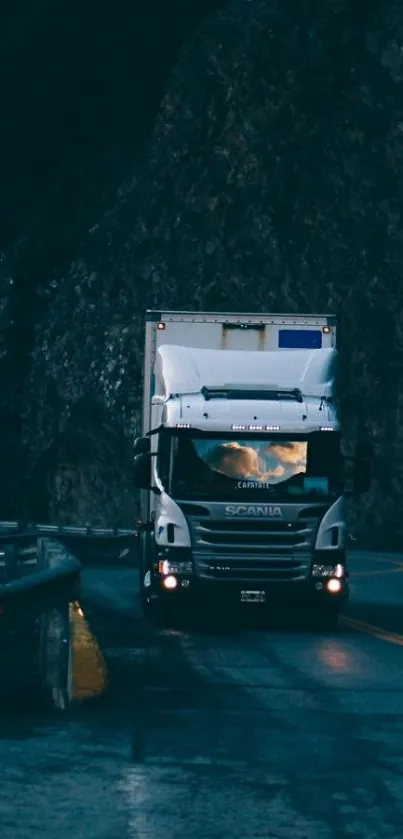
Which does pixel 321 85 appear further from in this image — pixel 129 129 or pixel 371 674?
pixel 371 674

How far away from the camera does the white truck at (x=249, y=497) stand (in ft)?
64.3

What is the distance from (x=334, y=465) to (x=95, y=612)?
3.73 metres

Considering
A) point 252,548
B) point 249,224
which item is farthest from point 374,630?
point 249,224

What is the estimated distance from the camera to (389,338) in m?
52.0

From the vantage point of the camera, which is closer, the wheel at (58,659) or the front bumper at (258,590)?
the wheel at (58,659)

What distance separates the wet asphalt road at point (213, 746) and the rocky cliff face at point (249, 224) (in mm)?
36303

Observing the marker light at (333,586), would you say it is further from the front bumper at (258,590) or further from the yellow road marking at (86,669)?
the yellow road marking at (86,669)

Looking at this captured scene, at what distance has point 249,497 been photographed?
19562 mm

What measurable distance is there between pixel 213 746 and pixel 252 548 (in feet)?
29.7

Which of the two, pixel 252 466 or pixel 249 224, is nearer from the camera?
pixel 252 466

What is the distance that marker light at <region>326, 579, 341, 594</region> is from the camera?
1962 cm

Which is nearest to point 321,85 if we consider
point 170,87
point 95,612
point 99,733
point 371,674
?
point 170,87

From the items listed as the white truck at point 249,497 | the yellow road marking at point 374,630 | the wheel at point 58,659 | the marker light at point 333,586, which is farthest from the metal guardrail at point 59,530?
the wheel at point 58,659

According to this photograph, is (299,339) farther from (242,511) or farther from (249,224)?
(249,224)
